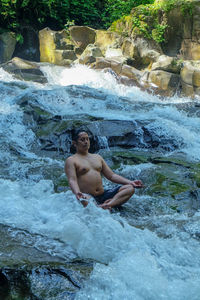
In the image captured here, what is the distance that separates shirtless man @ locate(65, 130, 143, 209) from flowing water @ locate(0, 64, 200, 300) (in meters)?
0.19

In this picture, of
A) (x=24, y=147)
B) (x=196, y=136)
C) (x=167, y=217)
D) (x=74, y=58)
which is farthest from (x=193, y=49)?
(x=167, y=217)

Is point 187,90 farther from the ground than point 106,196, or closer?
closer

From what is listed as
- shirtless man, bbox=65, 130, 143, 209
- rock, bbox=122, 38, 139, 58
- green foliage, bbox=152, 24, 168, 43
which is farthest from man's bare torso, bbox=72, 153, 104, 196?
green foliage, bbox=152, 24, 168, 43

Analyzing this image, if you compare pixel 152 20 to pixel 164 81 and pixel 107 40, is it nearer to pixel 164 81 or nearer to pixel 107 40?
pixel 107 40

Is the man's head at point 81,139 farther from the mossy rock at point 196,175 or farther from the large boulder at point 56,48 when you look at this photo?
the large boulder at point 56,48

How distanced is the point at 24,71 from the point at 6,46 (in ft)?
10.8

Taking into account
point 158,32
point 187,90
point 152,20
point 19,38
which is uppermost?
point 152,20

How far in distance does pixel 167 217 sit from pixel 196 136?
4.44 metres

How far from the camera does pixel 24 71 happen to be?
13.7 meters

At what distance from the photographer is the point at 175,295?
8.12 ft

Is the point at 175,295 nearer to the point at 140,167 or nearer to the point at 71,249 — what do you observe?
the point at 71,249

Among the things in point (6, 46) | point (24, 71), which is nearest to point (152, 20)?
point (24, 71)

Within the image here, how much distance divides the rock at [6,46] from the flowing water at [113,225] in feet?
27.4

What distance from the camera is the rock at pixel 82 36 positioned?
1689 cm
